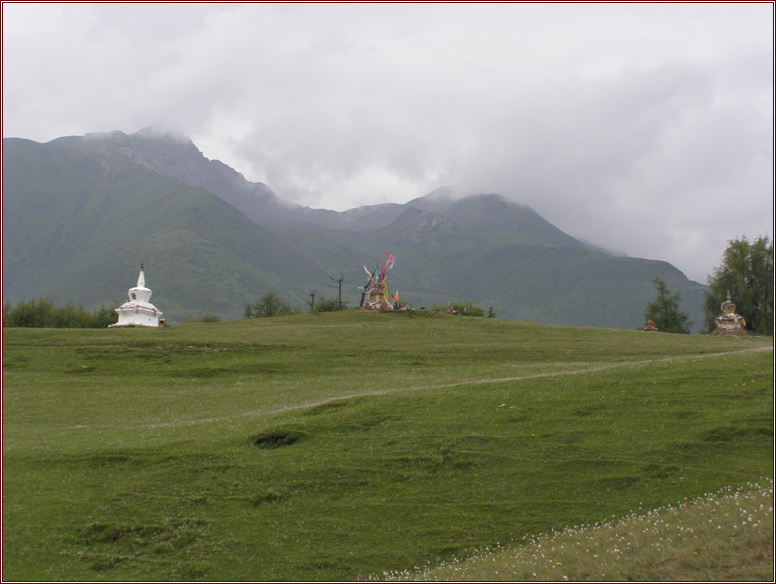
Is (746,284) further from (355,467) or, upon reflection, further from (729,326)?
(355,467)

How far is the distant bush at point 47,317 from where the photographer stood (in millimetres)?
69125

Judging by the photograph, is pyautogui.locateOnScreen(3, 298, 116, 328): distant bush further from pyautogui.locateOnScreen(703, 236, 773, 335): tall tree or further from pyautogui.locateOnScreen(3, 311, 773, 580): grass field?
pyautogui.locateOnScreen(703, 236, 773, 335): tall tree

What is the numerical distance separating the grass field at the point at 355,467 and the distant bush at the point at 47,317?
43.2m

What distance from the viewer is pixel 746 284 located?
3162 inches

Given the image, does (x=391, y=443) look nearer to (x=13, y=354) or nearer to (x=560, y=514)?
(x=560, y=514)

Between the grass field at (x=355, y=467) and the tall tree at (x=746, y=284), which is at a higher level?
the tall tree at (x=746, y=284)

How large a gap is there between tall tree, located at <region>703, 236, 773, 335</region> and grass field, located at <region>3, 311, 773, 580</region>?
6026 cm

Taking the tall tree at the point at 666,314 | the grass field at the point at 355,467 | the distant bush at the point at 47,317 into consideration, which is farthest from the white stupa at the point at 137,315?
the tall tree at the point at 666,314

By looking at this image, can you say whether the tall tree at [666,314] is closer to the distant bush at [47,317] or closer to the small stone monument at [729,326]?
the small stone monument at [729,326]

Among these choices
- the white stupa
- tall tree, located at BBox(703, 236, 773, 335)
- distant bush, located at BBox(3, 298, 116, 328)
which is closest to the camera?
the white stupa

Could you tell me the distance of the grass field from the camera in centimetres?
1439

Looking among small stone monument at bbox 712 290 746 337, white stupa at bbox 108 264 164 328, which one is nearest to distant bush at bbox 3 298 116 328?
white stupa at bbox 108 264 164 328

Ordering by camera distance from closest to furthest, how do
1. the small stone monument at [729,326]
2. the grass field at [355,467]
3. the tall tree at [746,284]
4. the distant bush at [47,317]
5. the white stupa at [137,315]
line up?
the grass field at [355,467]
the white stupa at [137,315]
the small stone monument at [729,326]
the distant bush at [47,317]
the tall tree at [746,284]

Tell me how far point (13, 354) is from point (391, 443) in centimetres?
3315
